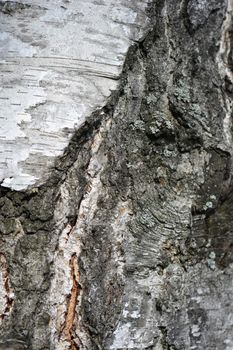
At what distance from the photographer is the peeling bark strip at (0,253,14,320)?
116cm

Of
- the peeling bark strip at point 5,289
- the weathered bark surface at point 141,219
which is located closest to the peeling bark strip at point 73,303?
the weathered bark surface at point 141,219

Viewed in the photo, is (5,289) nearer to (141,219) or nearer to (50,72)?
(141,219)

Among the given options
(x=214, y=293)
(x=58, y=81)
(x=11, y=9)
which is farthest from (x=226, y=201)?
(x=11, y=9)

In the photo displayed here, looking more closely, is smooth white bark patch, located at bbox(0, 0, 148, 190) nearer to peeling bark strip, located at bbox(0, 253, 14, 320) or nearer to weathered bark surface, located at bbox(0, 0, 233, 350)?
weathered bark surface, located at bbox(0, 0, 233, 350)

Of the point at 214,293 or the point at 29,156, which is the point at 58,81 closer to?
the point at 29,156

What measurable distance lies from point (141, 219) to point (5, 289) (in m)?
0.30

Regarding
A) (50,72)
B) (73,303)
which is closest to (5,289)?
(73,303)

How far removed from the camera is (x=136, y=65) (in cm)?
124

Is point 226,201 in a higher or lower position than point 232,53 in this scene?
lower

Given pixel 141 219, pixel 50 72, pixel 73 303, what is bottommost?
pixel 73 303

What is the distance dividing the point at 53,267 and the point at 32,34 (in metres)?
0.46

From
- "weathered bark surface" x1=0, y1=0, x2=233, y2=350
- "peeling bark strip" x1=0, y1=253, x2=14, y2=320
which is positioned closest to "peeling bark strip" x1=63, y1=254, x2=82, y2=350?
"weathered bark surface" x1=0, y1=0, x2=233, y2=350

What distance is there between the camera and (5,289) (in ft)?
3.81

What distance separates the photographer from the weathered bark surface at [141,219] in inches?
46.0
